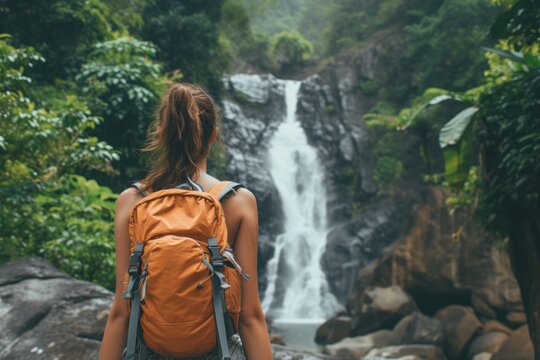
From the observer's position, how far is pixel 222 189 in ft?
5.90

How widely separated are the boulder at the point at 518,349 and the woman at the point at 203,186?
8514mm

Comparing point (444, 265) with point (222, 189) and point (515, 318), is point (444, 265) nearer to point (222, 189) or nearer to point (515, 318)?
point (515, 318)

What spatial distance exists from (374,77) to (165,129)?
27.9 m

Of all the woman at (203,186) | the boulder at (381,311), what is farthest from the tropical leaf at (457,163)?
the woman at (203,186)

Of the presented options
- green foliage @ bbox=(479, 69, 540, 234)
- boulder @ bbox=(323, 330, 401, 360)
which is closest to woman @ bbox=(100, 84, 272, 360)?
green foliage @ bbox=(479, 69, 540, 234)

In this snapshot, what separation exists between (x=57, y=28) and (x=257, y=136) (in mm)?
14365

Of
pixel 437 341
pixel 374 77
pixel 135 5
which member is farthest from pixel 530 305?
pixel 374 77

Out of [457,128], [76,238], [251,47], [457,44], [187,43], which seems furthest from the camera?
[251,47]

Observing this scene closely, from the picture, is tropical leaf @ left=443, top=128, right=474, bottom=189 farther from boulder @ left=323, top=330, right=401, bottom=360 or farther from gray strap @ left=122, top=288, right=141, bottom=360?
gray strap @ left=122, top=288, right=141, bottom=360

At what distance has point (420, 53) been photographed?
25.5 m

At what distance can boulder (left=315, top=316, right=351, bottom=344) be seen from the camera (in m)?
14.5

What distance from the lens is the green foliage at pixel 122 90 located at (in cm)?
1115

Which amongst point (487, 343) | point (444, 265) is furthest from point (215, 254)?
point (444, 265)

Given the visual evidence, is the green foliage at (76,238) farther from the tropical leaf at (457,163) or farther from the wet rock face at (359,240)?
the wet rock face at (359,240)
